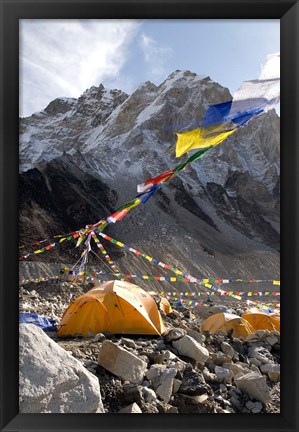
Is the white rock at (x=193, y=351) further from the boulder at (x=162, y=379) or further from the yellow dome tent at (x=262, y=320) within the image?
the yellow dome tent at (x=262, y=320)

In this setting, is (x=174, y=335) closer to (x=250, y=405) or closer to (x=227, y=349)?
(x=227, y=349)

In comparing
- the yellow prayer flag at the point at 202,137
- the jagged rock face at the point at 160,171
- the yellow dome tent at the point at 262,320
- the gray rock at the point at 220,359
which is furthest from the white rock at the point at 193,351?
the jagged rock face at the point at 160,171

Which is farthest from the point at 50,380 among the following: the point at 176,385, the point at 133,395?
the point at 176,385

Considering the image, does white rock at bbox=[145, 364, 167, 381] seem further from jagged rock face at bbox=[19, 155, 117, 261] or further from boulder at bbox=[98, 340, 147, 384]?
jagged rock face at bbox=[19, 155, 117, 261]

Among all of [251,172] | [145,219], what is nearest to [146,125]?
[251,172]
